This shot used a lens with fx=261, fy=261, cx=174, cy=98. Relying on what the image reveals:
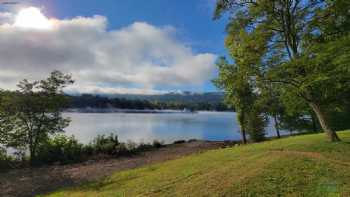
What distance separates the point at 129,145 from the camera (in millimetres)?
17297

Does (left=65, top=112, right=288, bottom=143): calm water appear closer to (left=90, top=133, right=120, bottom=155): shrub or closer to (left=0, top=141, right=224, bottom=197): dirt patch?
(left=90, top=133, right=120, bottom=155): shrub

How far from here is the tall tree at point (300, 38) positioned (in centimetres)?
962

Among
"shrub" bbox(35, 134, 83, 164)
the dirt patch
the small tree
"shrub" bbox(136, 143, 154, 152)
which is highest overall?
the small tree

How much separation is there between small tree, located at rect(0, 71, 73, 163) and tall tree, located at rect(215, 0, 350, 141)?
974 cm

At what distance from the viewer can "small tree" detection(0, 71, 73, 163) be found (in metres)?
13.2

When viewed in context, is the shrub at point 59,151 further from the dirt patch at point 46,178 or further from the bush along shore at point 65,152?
the dirt patch at point 46,178

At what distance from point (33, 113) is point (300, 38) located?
1371cm

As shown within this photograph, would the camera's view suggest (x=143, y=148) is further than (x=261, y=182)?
Yes

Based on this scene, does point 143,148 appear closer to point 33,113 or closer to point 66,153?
point 66,153

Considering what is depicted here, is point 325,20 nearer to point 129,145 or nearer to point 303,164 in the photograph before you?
point 303,164

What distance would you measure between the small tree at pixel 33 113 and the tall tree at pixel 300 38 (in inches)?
383

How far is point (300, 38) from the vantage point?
1145cm

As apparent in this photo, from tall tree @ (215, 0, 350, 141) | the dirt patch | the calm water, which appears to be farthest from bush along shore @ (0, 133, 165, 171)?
tall tree @ (215, 0, 350, 141)

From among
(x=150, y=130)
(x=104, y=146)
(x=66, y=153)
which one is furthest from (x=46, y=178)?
(x=150, y=130)
